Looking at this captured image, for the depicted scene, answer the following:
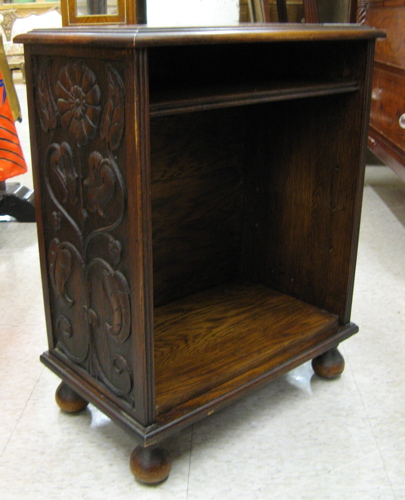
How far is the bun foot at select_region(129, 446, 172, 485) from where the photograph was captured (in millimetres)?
1247

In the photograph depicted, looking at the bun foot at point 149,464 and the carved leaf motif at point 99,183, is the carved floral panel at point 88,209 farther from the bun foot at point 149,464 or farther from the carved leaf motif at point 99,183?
the bun foot at point 149,464

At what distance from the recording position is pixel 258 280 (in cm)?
188

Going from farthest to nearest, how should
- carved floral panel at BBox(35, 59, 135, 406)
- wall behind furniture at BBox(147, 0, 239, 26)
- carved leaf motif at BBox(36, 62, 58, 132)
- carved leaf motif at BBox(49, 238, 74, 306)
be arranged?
wall behind furniture at BBox(147, 0, 239, 26) → carved leaf motif at BBox(49, 238, 74, 306) → carved leaf motif at BBox(36, 62, 58, 132) → carved floral panel at BBox(35, 59, 135, 406)

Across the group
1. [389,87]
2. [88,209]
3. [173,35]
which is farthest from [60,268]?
[389,87]

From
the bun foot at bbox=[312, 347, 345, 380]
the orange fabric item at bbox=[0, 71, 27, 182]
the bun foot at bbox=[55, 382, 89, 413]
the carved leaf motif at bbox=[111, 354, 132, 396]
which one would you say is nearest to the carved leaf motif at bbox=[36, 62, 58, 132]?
the carved leaf motif at bbox=[111, 354, 132, 396]

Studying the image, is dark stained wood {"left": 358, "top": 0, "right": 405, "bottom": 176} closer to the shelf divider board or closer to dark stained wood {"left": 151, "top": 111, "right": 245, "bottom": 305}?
dark stained wood {"left": 151, "top": 111, "right": 245, "bottom": 305}

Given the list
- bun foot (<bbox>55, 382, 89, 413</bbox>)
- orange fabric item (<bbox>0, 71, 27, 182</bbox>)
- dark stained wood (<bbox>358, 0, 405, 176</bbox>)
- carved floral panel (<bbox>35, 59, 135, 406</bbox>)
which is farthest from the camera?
dark stained wood (<bbox>358, 0, 405, 176</bbox>)

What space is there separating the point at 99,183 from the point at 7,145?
164 cm

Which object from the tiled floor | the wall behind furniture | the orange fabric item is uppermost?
the wall behind furniture

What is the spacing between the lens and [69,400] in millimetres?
1490

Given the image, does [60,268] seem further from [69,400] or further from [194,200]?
[194,200]

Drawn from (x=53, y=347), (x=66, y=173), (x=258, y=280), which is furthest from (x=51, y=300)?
(x=258, y=280)

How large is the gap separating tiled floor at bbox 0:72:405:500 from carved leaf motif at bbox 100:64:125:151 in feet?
2.36

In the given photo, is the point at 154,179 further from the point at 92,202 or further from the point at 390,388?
the point at 390,388
